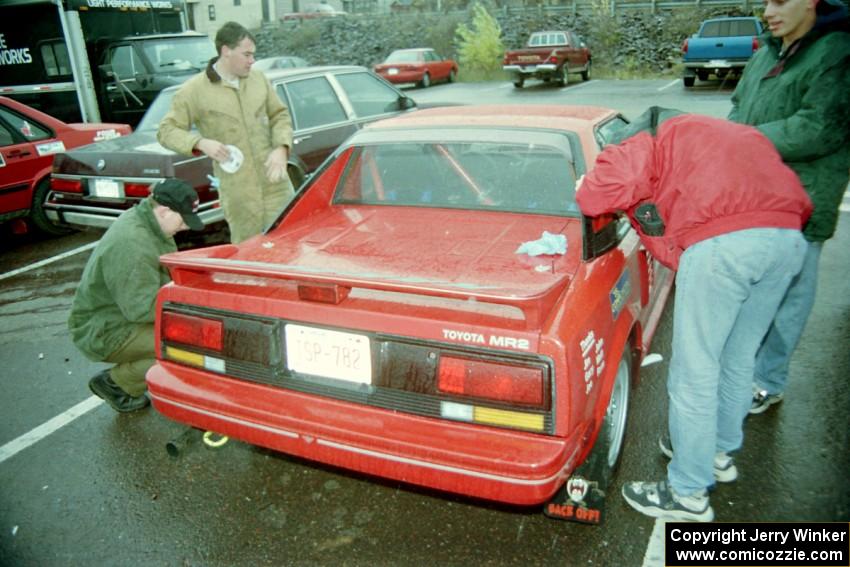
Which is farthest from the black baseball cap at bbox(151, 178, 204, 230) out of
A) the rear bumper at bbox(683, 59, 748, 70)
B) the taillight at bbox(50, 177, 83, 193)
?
the rear bumper at bbox(683, 59, 748, 70)

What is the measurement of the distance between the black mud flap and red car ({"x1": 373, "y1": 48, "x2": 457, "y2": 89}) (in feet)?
70.3

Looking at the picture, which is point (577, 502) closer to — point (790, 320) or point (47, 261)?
point (790, 320)

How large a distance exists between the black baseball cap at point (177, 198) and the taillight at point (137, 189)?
7.57 feet

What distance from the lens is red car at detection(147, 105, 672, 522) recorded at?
2.03 metres

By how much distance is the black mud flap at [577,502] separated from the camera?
2295 millimetres

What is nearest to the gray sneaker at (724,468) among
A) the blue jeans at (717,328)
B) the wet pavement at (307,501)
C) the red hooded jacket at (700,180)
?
the wet pavement at (307,501)

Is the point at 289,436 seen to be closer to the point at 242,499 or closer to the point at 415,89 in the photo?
the point at 242,499

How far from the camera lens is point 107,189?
5551mm

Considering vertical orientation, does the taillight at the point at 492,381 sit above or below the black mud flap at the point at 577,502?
above

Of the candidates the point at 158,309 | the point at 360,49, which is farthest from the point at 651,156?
the point at 360,49

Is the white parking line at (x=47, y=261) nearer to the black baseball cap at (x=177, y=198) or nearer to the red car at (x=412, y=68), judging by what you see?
the black baseball cap at (x=177, y=198)

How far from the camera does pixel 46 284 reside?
5.64m

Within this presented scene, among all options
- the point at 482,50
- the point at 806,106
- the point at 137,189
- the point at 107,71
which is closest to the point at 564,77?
the point at 482,50

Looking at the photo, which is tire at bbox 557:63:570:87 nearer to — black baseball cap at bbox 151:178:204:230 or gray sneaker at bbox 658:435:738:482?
black baseball cap at bbox 151:178:204:230
